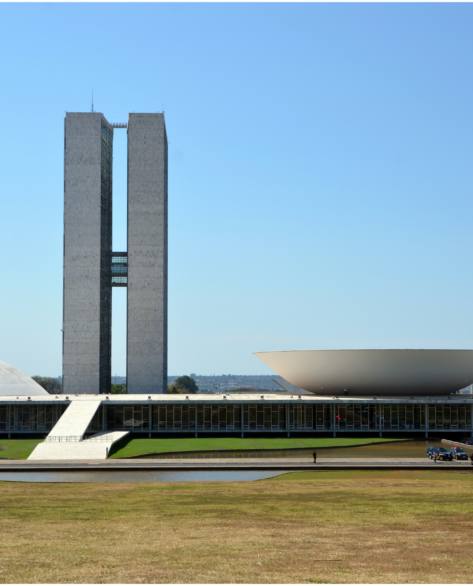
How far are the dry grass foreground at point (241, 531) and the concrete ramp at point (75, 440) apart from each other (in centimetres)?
1461

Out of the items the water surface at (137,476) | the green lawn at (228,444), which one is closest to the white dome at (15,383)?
the green lawn at (228,444)

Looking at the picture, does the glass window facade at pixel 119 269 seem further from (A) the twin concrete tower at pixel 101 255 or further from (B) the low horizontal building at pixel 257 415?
(B) the low horizontal building at pixel 257 415

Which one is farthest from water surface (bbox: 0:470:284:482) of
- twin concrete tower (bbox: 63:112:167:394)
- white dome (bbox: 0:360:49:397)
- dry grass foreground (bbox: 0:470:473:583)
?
twin concrete tower (bbox: 63:112:167:394)

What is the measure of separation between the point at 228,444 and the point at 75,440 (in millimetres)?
10293

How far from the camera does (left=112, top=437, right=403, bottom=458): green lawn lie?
5400 cm

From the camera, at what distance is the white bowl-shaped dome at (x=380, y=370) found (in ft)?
229

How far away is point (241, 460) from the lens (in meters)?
44.6

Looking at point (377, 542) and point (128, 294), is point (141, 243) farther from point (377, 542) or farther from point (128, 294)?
point (377, 542)

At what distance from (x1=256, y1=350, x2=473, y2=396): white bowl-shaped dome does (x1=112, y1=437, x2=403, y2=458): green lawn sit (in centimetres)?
593

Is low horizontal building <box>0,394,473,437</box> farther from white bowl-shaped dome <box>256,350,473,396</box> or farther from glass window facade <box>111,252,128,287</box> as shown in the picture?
glass window facade <box>111,252,128,287</box>

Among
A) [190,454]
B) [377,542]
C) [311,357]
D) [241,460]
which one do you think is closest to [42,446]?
[190,454]

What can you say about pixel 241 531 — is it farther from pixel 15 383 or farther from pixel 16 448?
pixel 15 383

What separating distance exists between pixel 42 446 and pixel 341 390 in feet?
98.0

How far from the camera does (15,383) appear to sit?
82438 millimetres
